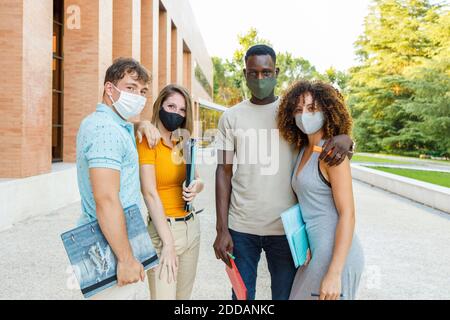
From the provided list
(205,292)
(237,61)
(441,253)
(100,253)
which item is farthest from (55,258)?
(237,61)

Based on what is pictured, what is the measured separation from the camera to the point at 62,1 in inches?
608

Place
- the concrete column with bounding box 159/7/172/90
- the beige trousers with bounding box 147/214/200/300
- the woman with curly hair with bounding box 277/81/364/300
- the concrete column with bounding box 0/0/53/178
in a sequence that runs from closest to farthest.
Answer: the woman with curly hair with bounding box 277/81/364/300, the beige trousers with bounding box 147/214/200/300, the concrete column with bounding box 0/0/53/178, the concrete column with bounding box 159/7/172/90

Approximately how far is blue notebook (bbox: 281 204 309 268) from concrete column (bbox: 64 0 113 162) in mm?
12608

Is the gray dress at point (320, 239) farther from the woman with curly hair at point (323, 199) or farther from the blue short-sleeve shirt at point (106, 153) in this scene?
the blue short-sleeve shirt at point (106, 153)

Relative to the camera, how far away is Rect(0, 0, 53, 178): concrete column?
9172 millimetres

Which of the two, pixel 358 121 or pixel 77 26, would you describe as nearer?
pixel 77 26

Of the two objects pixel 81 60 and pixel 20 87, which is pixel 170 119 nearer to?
A: pixel 20 87

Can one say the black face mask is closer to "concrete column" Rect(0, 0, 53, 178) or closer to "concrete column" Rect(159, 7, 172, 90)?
Result: "concrete column" Rect(0, 0, 53, 178)

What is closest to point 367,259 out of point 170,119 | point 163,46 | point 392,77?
point 170,119

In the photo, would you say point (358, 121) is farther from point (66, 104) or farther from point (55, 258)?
point (55, 258)

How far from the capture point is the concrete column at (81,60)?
45.2ft

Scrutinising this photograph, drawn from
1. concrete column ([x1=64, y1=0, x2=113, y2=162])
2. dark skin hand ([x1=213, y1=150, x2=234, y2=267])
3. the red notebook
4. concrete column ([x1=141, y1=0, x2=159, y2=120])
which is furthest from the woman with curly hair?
concrete column ([x1=141, y1=0, x2=159, y2=120])

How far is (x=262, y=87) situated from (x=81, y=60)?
12.6 meters

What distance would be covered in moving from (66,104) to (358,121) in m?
27.0
